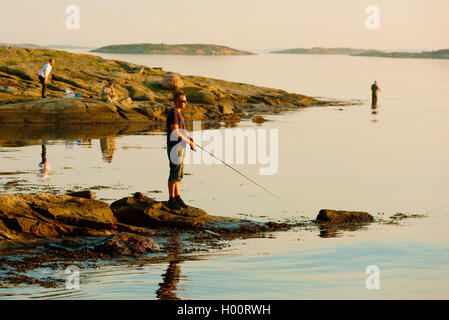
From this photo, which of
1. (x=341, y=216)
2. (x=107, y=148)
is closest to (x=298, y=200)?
(x=341, y=216)

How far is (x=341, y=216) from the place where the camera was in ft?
53.0

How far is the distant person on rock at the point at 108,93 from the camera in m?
39.1

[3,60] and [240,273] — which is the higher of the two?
[3,60]

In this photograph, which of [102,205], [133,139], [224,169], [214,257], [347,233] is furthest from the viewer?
[133,139]

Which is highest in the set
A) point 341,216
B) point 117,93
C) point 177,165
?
point 117,93

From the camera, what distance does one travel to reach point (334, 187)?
20750 mm

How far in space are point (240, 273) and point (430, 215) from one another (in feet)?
25.3

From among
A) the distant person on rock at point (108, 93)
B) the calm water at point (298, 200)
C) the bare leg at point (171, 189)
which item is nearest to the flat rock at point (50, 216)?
the bare leg at point (171, 189)

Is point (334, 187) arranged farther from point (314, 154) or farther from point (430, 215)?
point (314, 154)

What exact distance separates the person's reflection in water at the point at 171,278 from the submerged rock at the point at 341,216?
13.7 ft

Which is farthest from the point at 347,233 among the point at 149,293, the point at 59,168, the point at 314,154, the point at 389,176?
the point at 314,154

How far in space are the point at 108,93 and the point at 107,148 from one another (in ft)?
37.4

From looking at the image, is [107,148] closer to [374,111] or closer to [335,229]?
[335,229]

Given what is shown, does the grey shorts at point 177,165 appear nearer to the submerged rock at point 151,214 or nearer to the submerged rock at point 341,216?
the submerged rock at point 151,214
